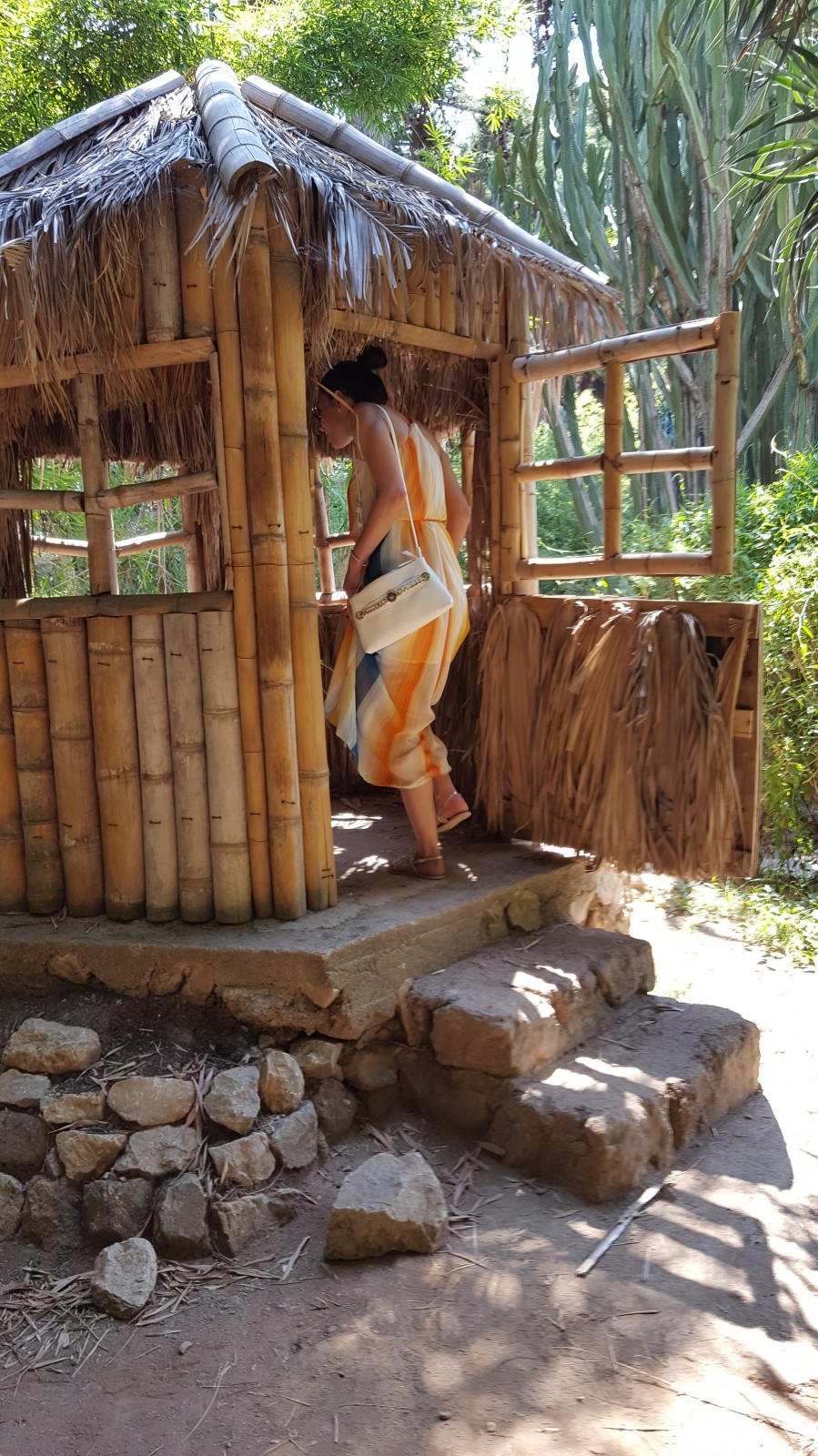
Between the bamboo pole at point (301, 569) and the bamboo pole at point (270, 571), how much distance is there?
0.09 ft

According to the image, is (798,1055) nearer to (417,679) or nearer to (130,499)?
(417,679)

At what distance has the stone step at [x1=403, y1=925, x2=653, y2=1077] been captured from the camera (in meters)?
3.21

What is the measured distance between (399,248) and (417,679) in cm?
139

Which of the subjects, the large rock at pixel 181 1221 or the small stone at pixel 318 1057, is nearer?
the large rock at pixel 181 1221

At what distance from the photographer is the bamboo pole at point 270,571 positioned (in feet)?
10.7

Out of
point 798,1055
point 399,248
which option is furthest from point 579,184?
point 798,1055

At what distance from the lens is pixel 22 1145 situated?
3.04 metres

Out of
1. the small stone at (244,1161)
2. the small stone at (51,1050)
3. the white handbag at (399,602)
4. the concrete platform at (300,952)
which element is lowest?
the small stone at (244,1161)

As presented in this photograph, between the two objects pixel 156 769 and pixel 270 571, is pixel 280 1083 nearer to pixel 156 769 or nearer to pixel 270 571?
pixel 156 769

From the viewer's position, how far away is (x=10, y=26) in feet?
27.4

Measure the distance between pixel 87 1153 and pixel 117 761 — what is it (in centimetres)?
118

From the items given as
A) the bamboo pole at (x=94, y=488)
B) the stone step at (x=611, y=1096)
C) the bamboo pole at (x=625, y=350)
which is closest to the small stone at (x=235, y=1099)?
the stone step at (x=611, y=1096)

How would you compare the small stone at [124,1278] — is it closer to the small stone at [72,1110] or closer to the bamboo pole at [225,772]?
the small stone at [72,1110]

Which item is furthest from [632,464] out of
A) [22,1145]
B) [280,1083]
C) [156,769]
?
[22,1145]
